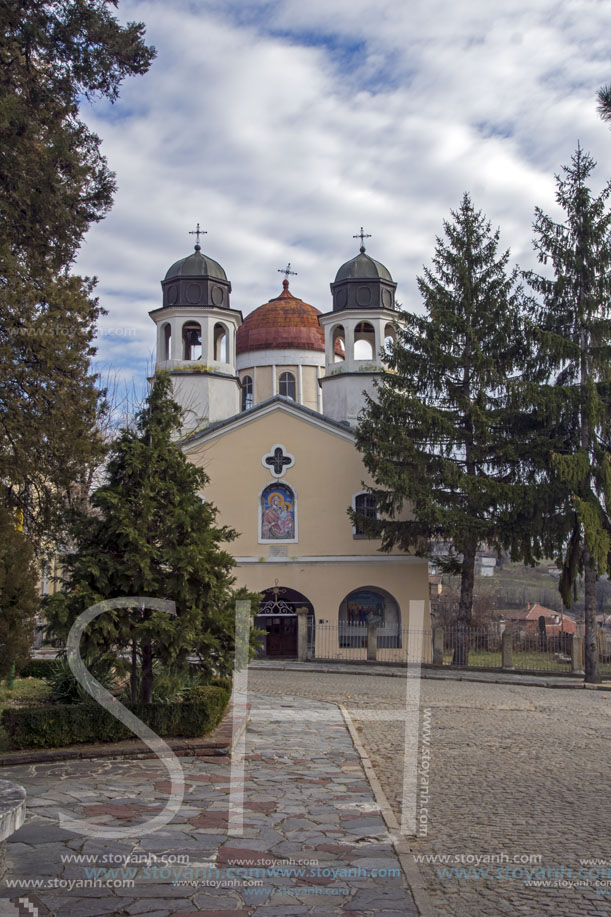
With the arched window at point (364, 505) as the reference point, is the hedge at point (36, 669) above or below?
below

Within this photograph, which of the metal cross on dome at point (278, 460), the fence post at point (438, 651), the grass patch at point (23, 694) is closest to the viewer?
the grass patch at point (23, 694)

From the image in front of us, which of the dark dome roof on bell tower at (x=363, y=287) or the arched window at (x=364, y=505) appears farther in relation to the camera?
the dark dome roof on bell tower at (x=363, y=287)

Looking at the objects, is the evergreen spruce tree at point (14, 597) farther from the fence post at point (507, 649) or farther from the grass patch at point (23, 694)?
the fence post at point (507, 649)

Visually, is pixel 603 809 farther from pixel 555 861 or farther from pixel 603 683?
pixel 603 683

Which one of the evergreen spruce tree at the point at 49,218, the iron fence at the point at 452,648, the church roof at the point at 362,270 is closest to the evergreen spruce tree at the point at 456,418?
the iron fence at the point at 452,648

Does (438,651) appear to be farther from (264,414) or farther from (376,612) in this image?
(264,414)

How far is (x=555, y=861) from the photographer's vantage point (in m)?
5.65

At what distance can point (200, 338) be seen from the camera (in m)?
31.7

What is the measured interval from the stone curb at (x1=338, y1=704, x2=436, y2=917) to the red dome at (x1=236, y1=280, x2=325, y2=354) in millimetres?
27537

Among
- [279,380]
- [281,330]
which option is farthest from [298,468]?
[281,330]

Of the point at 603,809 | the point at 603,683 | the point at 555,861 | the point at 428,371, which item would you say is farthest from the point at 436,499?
the point at 555,861

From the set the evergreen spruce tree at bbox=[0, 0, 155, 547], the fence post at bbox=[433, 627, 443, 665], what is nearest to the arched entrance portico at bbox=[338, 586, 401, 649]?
the fence post at bbox=[433, 627, 443, 665]

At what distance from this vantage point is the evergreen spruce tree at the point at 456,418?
23.1 m

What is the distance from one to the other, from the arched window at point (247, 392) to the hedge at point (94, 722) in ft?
86.8
